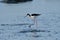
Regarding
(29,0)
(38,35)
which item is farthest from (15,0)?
(38,35)

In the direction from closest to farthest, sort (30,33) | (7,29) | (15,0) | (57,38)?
(57,38), (30,33), (7,29), (15,0)

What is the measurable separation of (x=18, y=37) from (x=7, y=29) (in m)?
2.77

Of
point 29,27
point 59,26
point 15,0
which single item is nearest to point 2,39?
point 29,27

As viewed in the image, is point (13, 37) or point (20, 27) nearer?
point (13, 37)

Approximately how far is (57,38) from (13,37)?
7.61 feet

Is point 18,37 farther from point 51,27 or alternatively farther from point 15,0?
point 15,0

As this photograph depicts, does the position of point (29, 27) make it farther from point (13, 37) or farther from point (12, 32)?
point (13, 37)

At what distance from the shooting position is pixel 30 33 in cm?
1822

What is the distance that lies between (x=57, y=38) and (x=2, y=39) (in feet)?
9.22

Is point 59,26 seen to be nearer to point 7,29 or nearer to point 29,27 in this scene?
point 29,27

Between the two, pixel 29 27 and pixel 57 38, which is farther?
pixel 29 27

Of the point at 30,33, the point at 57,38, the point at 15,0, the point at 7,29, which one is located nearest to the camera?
the point at 57,38

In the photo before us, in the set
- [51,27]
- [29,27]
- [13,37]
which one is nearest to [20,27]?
[29,27]

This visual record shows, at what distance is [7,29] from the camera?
64.8ft
